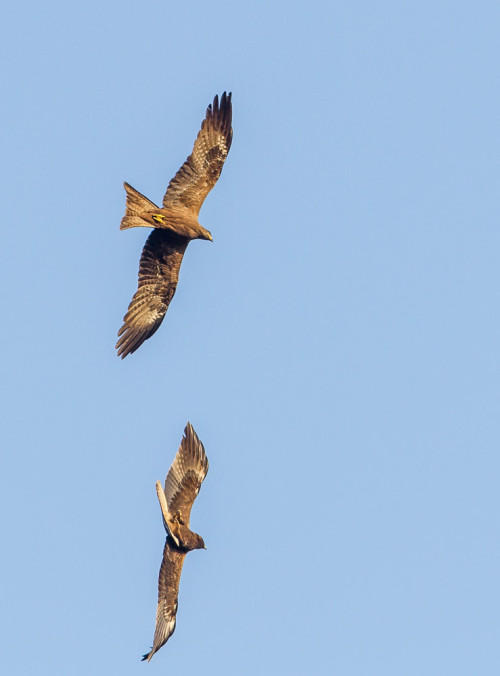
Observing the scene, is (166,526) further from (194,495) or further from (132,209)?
(132,209)

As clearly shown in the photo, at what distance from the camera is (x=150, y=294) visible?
25.1 meters

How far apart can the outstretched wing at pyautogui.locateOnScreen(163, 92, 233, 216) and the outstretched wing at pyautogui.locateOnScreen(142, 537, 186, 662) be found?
562 cm

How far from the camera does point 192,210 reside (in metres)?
24.4

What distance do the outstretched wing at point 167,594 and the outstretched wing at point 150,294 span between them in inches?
145

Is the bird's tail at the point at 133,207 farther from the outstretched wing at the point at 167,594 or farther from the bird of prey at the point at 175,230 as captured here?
the outstretched wing at the point at 167,594

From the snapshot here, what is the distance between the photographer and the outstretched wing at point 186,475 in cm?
2347

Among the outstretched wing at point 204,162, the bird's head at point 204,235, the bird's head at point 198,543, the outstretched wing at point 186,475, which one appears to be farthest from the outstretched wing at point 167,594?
the outstretched wing at point 204,162

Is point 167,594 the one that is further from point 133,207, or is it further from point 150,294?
point 133,207

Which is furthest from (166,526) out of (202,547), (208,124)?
(208,124)

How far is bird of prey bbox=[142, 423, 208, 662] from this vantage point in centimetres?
2286

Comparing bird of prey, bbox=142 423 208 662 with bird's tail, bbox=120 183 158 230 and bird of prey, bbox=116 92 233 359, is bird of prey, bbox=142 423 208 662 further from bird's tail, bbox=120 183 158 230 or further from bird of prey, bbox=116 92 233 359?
bird's tail, bbox=120 183 158 230

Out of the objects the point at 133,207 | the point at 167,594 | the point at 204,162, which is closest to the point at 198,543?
the point at 167,594

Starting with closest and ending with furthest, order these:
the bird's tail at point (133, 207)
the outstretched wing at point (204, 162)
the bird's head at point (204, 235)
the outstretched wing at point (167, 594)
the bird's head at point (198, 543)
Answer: the bird's head at point (198, 543) → the outstretched wing at point (167, 594) → the bird's tail at point (133, 207) → the bird's head at point (204, 235) → the outstretched wing at point (204, 162)

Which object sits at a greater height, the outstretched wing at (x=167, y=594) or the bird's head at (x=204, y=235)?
the bird's head at (x=204, y=235)
